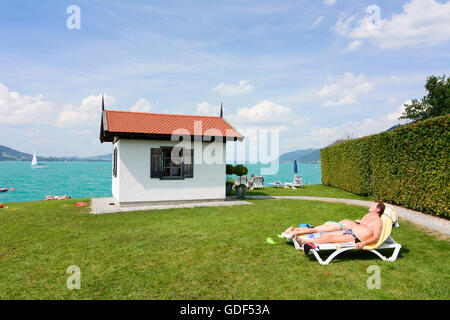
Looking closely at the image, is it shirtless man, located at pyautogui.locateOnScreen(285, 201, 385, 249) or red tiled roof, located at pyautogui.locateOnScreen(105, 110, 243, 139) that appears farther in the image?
red tiled roof, located at pyautogui.locateOnScreen(105, 110, 243, 139)

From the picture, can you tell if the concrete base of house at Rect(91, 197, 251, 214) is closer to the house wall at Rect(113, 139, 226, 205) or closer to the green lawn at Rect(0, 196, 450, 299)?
the house wall at Rect(113, 139, 226, 205)

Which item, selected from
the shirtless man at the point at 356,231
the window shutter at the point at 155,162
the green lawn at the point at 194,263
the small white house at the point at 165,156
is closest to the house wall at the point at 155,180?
the small white house at the point at 165,156

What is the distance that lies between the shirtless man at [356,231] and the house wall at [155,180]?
24.5 feet

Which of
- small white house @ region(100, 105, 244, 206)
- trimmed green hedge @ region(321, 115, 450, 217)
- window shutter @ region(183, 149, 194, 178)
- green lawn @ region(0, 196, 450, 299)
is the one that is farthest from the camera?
window shutter @ region(183, 149, 194, 178)

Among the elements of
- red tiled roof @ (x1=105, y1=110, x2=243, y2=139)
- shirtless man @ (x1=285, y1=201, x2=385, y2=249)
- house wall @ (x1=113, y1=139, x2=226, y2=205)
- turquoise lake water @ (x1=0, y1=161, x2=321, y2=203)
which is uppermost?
red tiled roof @ (x1=105, y1=110, x2=243, y2=139)

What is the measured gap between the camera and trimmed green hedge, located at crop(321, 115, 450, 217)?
947 centimetres

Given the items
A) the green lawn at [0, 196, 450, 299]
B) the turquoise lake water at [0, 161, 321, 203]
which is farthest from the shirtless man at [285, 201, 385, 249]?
the turquoise lake water at [0, 161, 321, 203]

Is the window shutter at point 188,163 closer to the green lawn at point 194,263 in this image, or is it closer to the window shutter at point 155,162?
the window shutter at point 155,162

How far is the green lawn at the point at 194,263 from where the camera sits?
4195 millimetres

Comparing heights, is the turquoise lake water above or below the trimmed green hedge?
below

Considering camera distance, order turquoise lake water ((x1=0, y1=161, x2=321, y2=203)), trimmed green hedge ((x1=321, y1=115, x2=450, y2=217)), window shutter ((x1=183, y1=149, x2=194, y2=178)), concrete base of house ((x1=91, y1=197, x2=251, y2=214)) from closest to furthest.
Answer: trimmed green hedge ((x1=321, y1=115, x2=450, y2=217)) < concrete base of house ((x1=91, y1=197, x2=251, y2=214)) < window shutter ((x1=183, y1=149, x2=194, y2=178)) < turquoise lake water ((x1=0, y1=161, x2=321, y2=203))
